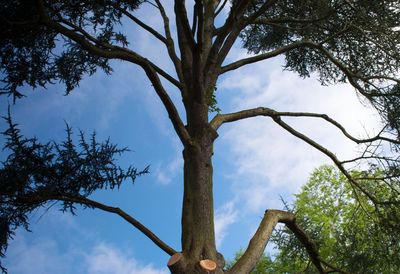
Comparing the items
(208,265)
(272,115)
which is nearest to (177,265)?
(208,265)

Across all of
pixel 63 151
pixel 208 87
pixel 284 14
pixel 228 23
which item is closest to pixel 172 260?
pixel 63 151

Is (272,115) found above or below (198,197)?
above

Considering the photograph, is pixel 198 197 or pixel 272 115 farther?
pixel 272 115

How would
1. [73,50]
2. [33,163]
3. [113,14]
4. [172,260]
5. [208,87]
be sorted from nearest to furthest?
[172,260], [33,163], [208,87], [113,14], [73,50]

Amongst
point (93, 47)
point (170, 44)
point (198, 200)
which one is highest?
point (170, 44)

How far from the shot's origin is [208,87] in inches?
238

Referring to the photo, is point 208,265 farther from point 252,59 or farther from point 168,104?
point 252,59

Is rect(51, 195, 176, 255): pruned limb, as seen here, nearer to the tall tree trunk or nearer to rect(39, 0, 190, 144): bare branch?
the tall tree trunk

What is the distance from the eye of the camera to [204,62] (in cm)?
643

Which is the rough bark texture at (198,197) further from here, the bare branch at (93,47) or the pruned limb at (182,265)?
the bare branch at (93,47)

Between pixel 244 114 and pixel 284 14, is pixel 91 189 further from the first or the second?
pixel 284 14

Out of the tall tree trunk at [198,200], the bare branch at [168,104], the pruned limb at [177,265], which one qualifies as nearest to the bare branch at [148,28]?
the bare branch at [168,104]

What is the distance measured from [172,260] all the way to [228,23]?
3176 mm

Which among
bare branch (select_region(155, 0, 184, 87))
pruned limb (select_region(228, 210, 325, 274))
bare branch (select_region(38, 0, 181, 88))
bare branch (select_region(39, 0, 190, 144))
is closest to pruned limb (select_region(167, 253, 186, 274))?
pruned limb (select_region(228, 210, 325, 274))
